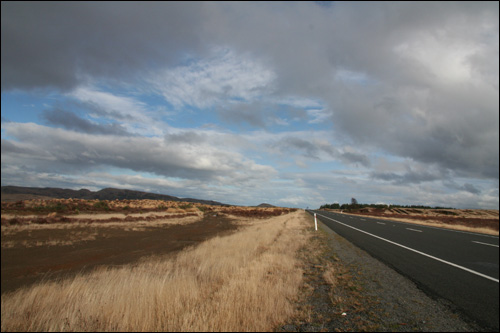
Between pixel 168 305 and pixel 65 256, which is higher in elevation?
pixel 168 305

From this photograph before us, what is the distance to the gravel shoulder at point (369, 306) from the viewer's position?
420 centimetres

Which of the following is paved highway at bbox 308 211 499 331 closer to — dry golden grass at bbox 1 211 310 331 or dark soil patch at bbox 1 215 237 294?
dry golden grass at bbox 1 211 310 331

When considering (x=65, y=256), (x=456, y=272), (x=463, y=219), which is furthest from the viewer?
(x=463, y=219)

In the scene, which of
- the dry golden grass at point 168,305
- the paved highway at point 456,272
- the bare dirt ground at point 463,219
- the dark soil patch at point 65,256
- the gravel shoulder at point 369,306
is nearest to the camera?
the gravel shoulder at point 369,306

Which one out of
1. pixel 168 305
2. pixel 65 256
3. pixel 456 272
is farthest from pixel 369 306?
pixel 65 256

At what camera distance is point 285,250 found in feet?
37.9

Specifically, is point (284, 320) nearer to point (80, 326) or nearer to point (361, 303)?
point (361, 303)

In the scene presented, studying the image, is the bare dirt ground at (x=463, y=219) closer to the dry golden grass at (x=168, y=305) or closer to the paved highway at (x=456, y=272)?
the paved highway at (x=456, y=272)

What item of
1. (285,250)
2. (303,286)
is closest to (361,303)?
(303,286)

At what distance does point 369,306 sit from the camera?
5.00 metres

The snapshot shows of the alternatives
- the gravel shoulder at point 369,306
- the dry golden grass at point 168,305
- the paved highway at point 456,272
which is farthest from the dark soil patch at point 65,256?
the paved highway at point 456,272

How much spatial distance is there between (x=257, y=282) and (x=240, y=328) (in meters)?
2.14

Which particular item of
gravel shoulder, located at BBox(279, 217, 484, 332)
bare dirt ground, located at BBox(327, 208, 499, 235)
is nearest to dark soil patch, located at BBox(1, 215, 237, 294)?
gravel shoulder, located at BBox(279, 217, 484, 332)

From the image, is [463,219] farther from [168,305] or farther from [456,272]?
[168,305]
